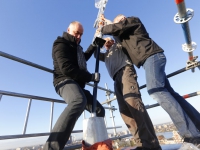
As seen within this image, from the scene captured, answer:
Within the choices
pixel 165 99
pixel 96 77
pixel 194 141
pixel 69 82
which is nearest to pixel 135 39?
pixel 96 77

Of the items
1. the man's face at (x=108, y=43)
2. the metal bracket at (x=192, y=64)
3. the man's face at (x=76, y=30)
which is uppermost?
the man's face at (x=108, y=43)

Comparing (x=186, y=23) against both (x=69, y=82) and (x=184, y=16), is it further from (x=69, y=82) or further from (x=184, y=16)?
(x=69, y=82)

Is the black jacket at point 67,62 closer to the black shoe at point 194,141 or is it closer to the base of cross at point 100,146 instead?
the base of cross at point 100,146

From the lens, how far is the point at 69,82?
130cm

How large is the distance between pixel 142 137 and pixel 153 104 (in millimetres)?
784

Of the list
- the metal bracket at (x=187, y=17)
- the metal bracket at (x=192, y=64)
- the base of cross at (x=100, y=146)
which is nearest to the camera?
the base of cross at (x=100, y=146)

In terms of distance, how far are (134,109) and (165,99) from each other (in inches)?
11.8

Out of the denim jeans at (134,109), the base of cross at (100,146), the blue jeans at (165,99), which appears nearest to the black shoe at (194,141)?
the blue jeans at (165,99)

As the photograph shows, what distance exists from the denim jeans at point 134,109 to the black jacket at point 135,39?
0.19 meters

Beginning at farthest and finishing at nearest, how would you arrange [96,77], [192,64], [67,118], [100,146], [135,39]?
[192,64] < [135,39] < [96,77] < [67,118] < [100,146]

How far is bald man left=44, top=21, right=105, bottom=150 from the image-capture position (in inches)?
38.2

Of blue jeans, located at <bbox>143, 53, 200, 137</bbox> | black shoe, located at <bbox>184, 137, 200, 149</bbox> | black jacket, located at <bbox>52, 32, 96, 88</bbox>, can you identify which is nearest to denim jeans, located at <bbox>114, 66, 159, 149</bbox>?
blue jeans, located at <bbox>143, 53, 200, 137</bbox>

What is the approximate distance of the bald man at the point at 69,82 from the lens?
3.18ft

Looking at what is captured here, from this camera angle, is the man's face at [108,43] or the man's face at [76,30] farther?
the man's face at [108,43]
